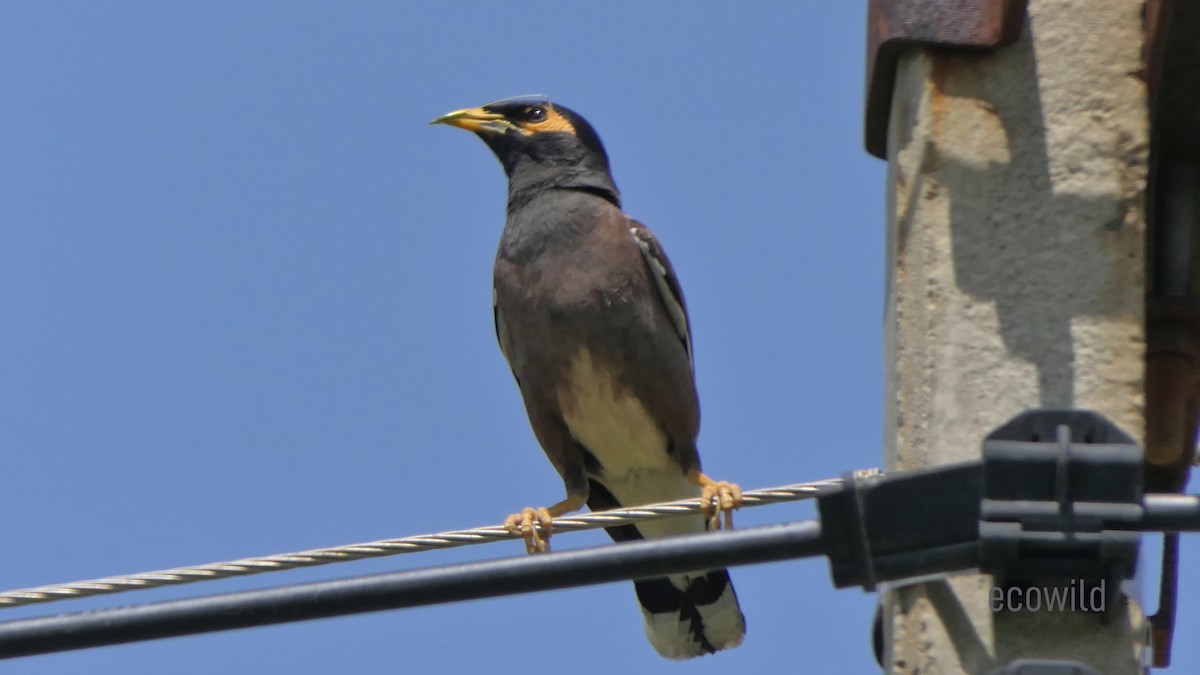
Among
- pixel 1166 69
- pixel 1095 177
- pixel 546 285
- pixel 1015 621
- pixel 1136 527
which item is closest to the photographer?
pixel 1136 527

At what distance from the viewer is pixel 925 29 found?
132 inches

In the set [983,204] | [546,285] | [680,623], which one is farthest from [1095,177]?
[680,623]

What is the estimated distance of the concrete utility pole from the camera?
287 centimetres

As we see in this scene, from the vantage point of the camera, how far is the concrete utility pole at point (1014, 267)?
2869 mm

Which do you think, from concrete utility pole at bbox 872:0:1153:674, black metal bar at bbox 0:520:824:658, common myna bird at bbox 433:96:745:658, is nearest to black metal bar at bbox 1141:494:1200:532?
concrete utility pole at bbox 872:0:1153:674

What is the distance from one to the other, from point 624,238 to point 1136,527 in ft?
11.2

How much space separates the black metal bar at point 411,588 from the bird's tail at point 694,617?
335 centimetres

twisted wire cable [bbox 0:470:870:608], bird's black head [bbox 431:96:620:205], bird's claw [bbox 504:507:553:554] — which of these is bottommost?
bird's claw [bbox 504:507:553:554]

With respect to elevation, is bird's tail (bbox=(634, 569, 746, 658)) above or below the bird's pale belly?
below

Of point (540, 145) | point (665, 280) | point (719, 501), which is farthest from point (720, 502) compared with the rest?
point (540, 145)

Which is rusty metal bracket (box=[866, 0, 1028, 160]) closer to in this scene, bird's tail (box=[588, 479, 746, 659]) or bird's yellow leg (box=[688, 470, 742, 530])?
bird's yellow leg (box=[688, 470, 742, 530])

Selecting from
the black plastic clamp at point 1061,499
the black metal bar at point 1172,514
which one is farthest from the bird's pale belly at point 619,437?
the black metal bar at point 1172,514

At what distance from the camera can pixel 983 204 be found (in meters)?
3.16

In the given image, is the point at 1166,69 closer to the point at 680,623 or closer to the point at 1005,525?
the point at 1005,525
